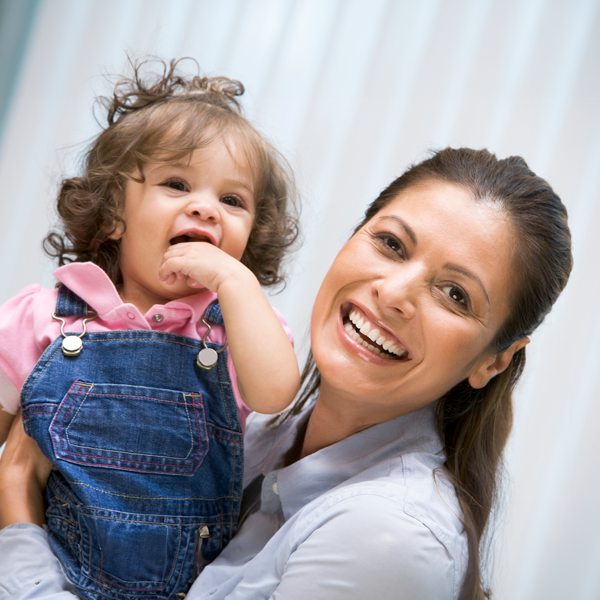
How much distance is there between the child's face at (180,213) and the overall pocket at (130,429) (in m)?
0.25

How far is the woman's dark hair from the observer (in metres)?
1.20

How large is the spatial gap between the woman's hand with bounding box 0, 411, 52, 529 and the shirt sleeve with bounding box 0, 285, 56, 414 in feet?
0.24

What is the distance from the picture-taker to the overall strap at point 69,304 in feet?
4.33

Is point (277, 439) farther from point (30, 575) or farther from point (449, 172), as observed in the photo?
point (449, 172)

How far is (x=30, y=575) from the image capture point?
45.7 inches

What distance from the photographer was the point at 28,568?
3.83 ft

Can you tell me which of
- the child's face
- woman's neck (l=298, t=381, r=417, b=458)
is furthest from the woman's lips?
the child's face

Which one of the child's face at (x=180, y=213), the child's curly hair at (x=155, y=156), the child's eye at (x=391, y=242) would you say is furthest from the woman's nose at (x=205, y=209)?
the child's eye at (x=391, y=242)

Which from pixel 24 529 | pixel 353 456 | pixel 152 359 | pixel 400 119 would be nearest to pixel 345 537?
pixel 353 456

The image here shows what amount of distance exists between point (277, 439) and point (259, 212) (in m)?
0.60

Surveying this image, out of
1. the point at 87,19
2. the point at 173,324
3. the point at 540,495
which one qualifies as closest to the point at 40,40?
the point at 87,19

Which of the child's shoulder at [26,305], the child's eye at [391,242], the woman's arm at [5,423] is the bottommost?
the woman's arm at [5,423]

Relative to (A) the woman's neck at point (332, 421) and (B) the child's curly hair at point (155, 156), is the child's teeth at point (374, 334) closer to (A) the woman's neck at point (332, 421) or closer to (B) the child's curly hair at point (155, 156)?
(A) the woman's neck at point (332, 421)

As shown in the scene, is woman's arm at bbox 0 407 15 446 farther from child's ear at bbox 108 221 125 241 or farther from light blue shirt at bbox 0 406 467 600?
child's ear at bbox 108 221 125 241
